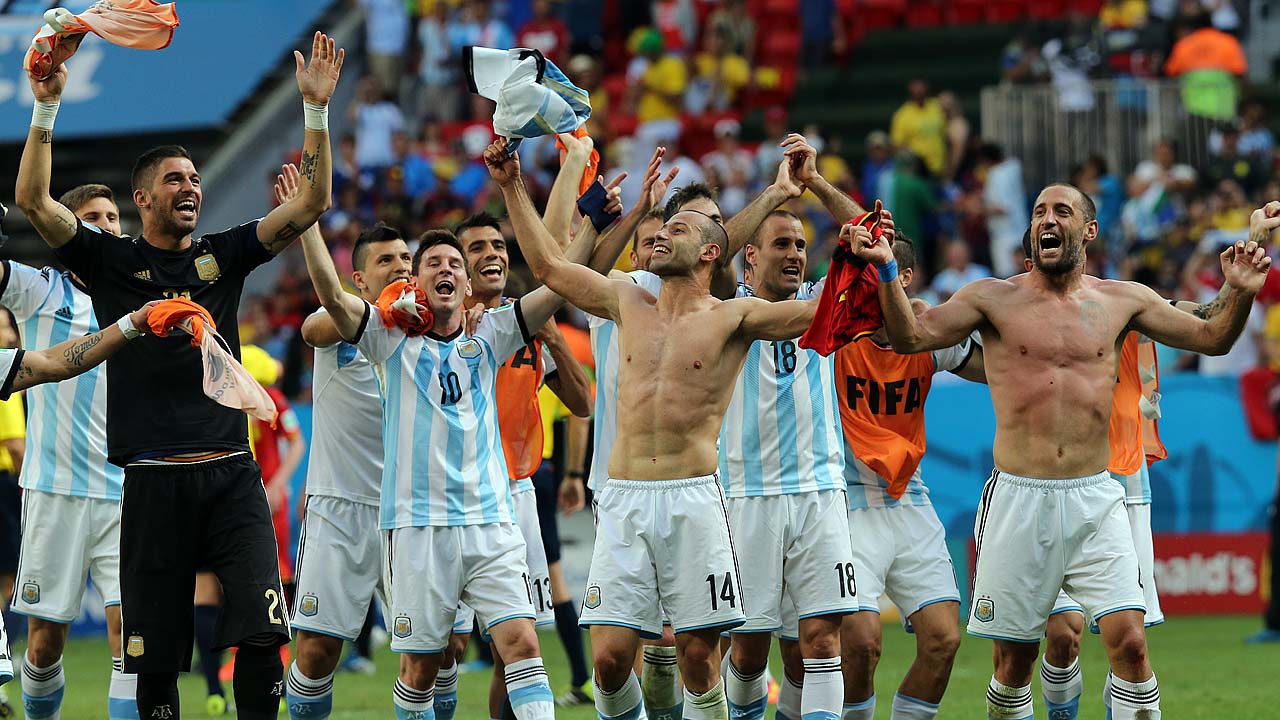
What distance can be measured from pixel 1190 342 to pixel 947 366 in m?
1.37

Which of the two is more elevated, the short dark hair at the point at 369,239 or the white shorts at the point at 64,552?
the short dark hair at the point at 369,239

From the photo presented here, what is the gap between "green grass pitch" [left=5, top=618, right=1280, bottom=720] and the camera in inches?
428

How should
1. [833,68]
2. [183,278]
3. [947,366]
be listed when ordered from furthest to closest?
Result: [833,68], [947,366], [183,278]

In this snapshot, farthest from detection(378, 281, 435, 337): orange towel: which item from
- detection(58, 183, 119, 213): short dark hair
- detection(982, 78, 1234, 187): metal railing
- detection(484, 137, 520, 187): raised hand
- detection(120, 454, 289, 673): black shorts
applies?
detection(982, 78, 1234, 187): metal railing

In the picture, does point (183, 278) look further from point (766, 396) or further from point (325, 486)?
point (766, 396)

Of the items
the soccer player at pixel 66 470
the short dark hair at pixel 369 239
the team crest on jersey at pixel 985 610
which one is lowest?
the team crest on jersey at pixel 985 610

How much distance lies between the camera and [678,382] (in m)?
8.00

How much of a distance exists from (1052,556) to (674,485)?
1.79m

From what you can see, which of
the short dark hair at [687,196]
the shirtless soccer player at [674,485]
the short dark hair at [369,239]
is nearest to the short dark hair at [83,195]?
the short dark hair at [369,239]

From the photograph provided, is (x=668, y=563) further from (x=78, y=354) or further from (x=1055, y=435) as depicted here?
(x=78, y=354)

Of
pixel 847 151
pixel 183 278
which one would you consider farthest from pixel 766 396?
pixel 847 151

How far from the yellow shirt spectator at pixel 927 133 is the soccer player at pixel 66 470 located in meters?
13.8

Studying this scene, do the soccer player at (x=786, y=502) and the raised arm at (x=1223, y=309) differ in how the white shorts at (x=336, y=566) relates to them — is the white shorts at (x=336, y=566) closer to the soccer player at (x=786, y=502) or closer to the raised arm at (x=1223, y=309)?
the soccer player at (x=786, y=502)

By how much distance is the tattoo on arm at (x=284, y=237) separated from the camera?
26.0ft
